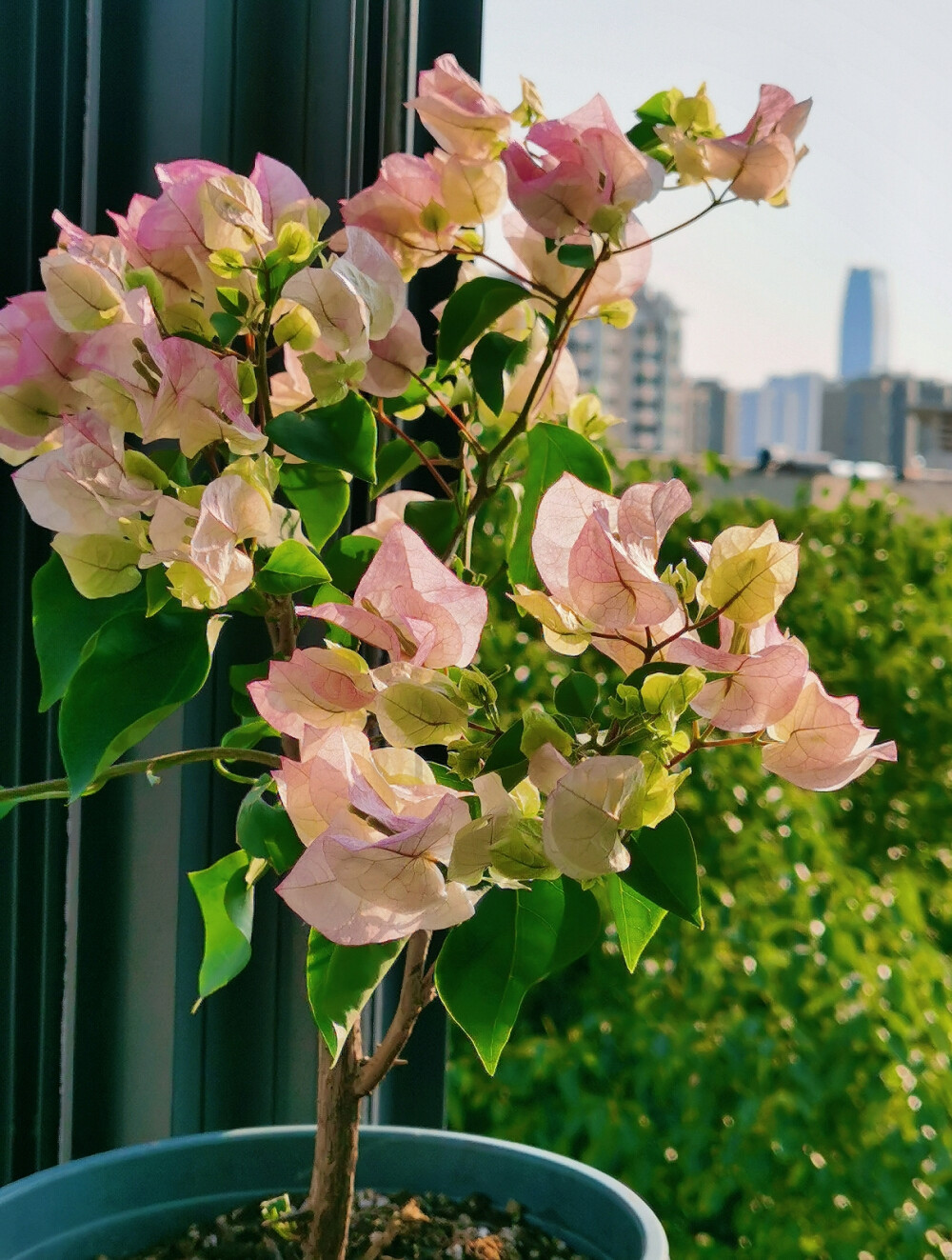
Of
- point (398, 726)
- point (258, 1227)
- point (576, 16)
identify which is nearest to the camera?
point (398, 726)

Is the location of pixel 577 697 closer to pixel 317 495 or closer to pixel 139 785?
pixel 317 495

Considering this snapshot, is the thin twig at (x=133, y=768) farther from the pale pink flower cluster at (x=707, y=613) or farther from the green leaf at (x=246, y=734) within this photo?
the pale pink flower cluster at (x=707, y=613)

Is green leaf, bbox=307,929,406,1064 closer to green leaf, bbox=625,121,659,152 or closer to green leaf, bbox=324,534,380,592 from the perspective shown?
green leaf, bbox=324,534,380,592

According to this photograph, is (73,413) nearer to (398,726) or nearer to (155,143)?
(398,726)

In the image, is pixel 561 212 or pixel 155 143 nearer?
pixel 561 212

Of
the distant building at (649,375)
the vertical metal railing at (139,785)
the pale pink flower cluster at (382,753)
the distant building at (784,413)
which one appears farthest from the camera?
the distant building at (649,375)

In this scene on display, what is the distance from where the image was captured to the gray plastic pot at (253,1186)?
1.85 feet

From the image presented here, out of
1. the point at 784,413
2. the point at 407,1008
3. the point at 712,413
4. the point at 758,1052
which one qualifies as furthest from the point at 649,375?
the point at 407,1008

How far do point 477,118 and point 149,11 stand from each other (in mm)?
371

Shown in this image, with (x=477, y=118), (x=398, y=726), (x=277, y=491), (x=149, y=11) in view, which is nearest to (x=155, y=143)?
(x=149, y=11)

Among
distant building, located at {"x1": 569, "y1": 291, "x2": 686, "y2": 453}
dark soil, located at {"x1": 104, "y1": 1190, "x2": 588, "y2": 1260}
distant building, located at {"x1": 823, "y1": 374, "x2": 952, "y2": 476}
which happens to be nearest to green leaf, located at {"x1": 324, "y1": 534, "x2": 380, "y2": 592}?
dark soil, located at {"x1": 104, "y1": 1190, "x2": 588, "y2": 1260}

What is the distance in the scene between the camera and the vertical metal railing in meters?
0.73

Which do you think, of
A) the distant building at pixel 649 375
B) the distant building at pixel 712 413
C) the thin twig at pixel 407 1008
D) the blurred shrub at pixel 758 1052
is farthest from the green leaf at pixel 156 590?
the distant building at pixel 649 375

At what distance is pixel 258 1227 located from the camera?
621mm
